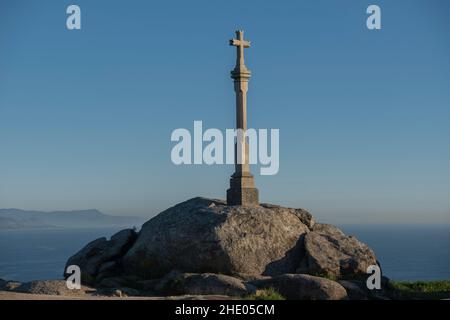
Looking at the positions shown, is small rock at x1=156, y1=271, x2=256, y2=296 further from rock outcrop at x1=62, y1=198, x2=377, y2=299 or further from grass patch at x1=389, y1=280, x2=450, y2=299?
grass patch at x1=389, y1=280, x2=450, y2=299

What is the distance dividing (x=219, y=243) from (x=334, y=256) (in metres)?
4.06

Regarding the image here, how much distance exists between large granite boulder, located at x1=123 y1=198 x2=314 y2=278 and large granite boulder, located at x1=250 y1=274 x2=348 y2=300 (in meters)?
3.04

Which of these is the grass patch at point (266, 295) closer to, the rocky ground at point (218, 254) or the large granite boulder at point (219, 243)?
the rocky ground at point (218, 254)

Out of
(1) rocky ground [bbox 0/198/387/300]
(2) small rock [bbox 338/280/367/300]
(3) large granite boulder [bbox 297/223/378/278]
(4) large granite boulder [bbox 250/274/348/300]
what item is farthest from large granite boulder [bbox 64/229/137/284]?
(2) small rock [bbox 338/280/367/300]

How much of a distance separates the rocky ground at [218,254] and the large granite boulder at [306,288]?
1.20m

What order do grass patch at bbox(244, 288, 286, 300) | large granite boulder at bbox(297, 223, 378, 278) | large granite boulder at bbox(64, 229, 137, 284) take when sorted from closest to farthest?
grass patch at bbox(244, 288, 286, 300)
large granite boulder at bbox(297, 223, 378, 278)
large granite boulder at bbox(64, 229, 137, 284)

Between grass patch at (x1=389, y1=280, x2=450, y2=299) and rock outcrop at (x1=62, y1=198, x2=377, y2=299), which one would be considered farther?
rock outcrop at (x1=62, y1=198, x2=377, y2=299)

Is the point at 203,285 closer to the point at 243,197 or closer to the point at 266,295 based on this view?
the point at 266,295

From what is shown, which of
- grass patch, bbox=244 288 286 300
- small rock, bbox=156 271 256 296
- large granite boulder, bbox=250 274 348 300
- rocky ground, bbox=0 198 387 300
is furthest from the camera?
rocky ground, bbox=0 198 387 300

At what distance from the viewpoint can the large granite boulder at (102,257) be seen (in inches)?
880

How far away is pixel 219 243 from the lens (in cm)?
2150

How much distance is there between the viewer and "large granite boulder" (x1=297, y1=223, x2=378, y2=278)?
70.2 feet

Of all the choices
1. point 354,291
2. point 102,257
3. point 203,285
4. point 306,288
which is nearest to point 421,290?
point 354,291
